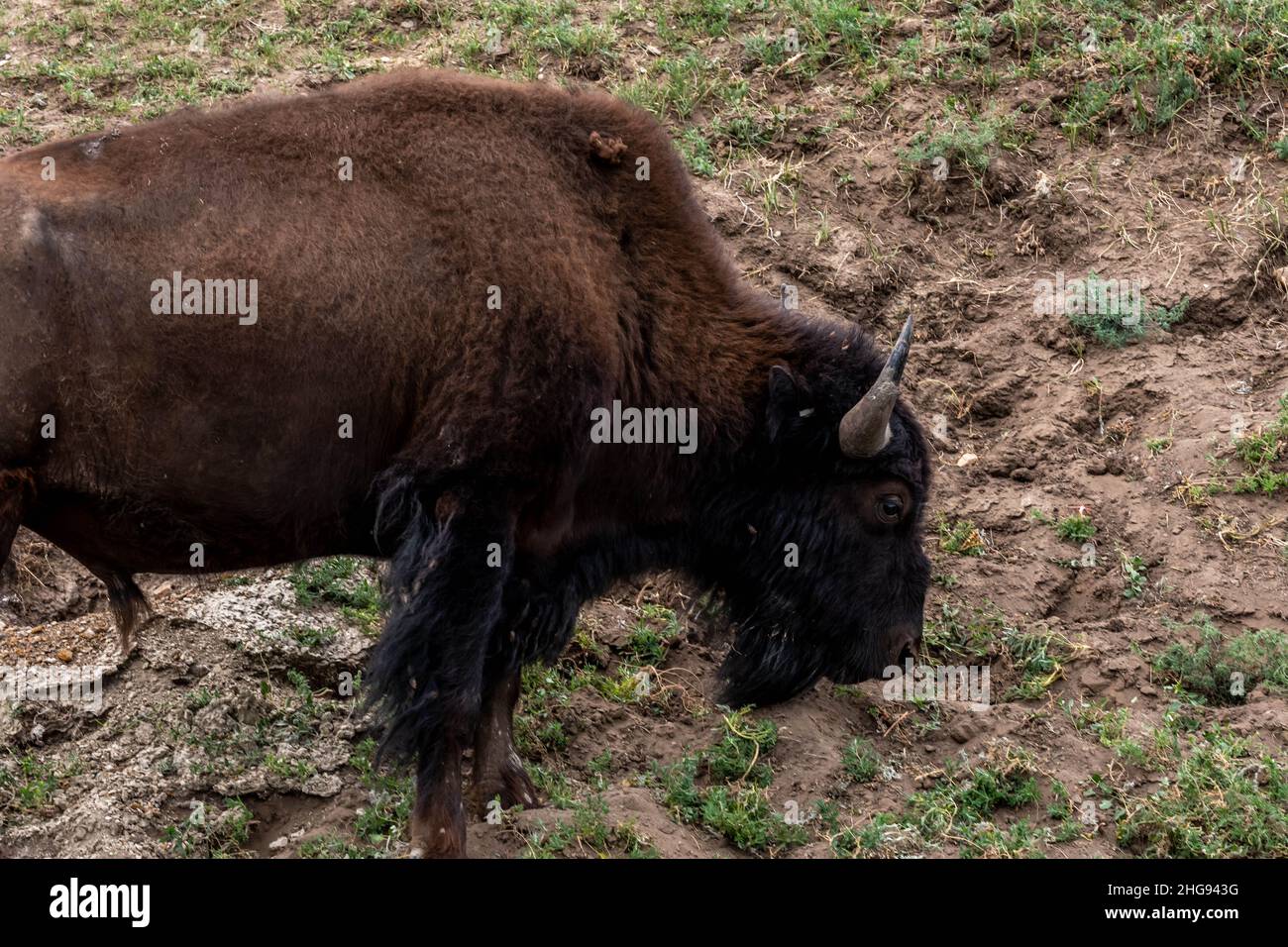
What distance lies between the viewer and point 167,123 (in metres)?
5.71

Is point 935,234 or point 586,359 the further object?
point 935,234

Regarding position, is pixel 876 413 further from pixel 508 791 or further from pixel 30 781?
pixel 30 781

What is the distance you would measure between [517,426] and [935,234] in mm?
4546

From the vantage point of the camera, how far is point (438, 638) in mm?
5531

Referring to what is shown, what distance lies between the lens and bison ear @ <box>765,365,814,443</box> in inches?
Answer: 236

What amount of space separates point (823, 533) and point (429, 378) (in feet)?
5.87

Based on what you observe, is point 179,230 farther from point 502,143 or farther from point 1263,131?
point 1263,131

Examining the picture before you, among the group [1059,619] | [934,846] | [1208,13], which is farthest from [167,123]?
[1208,13]

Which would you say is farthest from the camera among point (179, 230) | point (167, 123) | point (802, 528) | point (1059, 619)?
point (1059, 619)

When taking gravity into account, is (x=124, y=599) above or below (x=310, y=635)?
above
